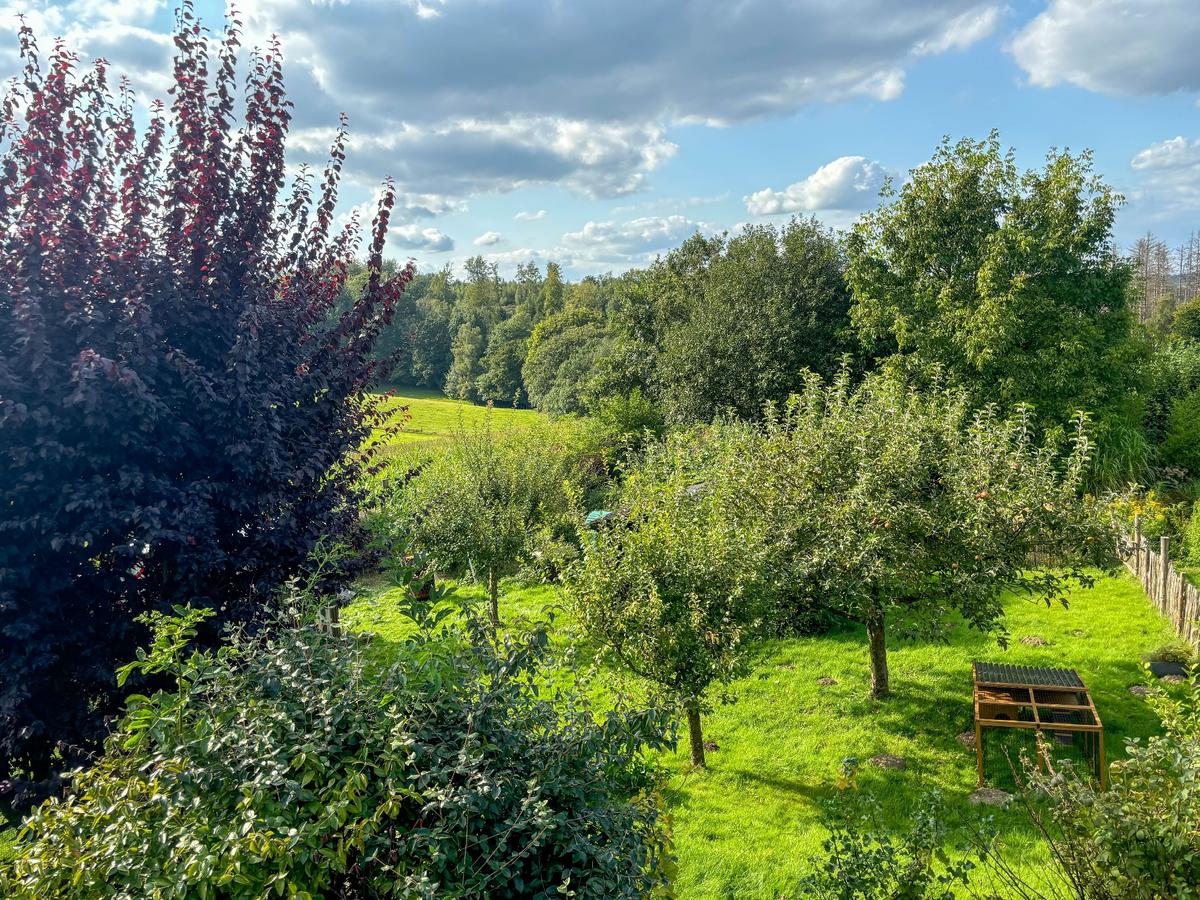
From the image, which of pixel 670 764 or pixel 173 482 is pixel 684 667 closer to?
pixel 670 764

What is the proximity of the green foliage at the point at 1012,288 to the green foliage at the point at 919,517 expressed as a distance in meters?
11.4

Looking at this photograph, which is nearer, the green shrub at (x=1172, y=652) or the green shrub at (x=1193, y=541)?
the green shrub at (x=1172, y=652)

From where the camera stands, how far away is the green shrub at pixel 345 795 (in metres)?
2.86

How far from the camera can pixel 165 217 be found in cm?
580

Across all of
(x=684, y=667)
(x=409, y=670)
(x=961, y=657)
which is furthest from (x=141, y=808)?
(x=961, y=657)

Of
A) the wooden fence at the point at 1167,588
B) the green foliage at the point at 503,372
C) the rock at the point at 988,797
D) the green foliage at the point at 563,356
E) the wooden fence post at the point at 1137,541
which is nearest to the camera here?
the rock at the point at 988,797

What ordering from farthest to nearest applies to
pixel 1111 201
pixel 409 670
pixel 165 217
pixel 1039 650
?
1. pixel 1111 201
2. pixel 1039 650
3. pixel 165 217
4. pixel 409 670

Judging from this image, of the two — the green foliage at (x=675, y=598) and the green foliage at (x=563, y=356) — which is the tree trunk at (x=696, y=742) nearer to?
the green foliage at (x=675, y=598)

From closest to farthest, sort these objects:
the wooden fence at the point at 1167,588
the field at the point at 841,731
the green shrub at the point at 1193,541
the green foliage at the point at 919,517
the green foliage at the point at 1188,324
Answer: the field at the point at 841,731, the green foliage at the point at 919,517, the wooden fence at the point at 1167,588, the green shrub at the point at 1193,541, the green foliage at the point at 1188,324

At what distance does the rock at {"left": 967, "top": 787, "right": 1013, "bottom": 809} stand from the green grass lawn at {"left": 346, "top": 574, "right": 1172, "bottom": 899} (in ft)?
0.40

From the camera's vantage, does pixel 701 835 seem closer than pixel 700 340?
Yes

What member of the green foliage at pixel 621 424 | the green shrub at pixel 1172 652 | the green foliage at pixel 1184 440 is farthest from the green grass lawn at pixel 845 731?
the green foliage at pixel 621 424

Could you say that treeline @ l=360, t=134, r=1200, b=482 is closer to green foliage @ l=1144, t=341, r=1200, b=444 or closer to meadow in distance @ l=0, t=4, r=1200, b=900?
green foliage @ l=1144, t=341, r=1200, b=444

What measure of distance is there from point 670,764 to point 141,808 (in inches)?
306
